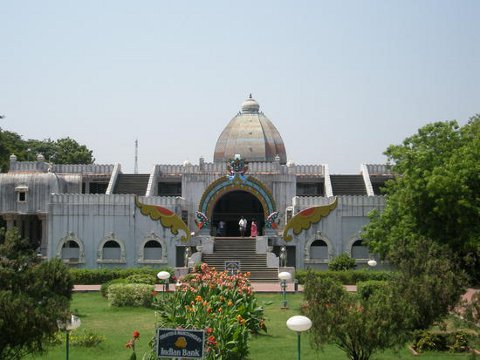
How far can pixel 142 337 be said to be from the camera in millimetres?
20844

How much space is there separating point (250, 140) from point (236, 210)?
448 cm

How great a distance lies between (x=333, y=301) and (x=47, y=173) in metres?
28.0

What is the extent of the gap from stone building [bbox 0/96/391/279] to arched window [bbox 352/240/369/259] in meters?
0.05

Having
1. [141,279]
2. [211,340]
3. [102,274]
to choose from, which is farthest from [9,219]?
[211,340]

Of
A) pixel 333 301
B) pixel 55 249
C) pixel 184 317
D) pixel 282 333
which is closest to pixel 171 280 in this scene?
pixel 55 249

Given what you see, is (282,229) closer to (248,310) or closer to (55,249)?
(55,249)

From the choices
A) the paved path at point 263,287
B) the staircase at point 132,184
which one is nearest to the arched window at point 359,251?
the paved path at point 263,287

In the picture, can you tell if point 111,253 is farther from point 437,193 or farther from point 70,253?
point 437,193

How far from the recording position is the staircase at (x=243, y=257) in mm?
35838

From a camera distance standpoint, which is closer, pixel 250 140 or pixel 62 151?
pixel 250 140

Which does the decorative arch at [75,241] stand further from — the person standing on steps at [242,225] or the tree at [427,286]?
the tree at [427,286]

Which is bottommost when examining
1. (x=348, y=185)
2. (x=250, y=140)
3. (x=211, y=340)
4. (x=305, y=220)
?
(x=211, y=340)

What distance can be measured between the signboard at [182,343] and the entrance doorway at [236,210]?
102ft

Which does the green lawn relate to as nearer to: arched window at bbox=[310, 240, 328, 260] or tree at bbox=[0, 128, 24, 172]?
arched window at bbox=[310, 240, 328, 260]
